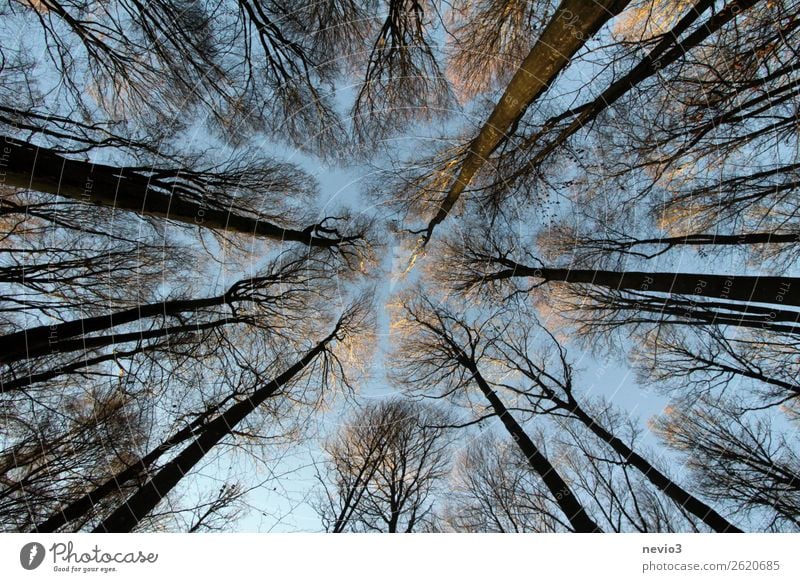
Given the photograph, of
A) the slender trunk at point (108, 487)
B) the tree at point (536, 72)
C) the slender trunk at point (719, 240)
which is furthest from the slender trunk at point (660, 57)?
the slender trunk at point (108, 487)

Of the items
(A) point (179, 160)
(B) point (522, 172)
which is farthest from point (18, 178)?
(B) point (522, 172)

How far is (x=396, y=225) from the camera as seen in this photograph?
740 cm

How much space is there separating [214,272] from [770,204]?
1150 cm

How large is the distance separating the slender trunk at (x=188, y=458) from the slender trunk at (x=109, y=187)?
3.33 metres

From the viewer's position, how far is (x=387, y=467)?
6656 mm

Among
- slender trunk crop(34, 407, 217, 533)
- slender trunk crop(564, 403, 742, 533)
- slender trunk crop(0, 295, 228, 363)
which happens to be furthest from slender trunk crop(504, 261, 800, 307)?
slender trunk crop(34, 407, 217, 533)

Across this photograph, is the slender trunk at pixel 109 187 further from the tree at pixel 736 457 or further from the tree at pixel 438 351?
the tree at pixel 736 457

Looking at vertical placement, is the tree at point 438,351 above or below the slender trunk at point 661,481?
above

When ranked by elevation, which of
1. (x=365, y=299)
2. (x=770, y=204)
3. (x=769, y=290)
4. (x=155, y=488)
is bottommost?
(x=155, y=488)

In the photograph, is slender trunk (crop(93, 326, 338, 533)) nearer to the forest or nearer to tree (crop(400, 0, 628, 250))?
the forest

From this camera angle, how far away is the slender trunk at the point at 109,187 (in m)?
5.47

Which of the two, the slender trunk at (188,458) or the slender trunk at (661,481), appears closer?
the slender trunk at (188,458)
